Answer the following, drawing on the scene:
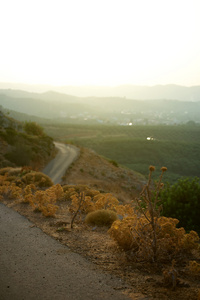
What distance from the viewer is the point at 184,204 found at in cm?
1374

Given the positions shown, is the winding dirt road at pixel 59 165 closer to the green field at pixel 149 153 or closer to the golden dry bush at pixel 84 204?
the green field at pixel 149 153

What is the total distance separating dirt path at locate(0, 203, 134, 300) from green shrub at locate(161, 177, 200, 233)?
723 cm

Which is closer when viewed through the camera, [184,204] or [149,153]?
[184,204]

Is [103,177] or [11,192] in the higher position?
[11,192]

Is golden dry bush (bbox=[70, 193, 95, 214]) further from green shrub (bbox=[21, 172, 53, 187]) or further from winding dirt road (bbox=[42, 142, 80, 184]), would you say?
winding dirt road (bbox=[42, 142, 80, 184])

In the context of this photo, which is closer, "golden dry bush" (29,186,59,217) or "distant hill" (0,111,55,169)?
"golden dry bush" (29,186,59,217)

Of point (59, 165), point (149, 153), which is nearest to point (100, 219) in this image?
point (59, 165)

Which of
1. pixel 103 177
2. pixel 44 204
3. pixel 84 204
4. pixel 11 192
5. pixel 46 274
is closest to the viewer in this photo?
pixel 46 274

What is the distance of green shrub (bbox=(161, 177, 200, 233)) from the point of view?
13281mm

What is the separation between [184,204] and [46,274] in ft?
30.0

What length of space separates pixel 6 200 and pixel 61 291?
8.90 meters

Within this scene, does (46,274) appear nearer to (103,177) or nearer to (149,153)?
(103,177)

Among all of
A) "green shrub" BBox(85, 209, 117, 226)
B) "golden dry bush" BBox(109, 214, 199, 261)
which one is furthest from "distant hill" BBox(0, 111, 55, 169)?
"golden dry bush" BBox(109, 214, 199, 261)

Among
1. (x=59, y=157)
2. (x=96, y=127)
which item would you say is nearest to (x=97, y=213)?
(x=59, y=157)
